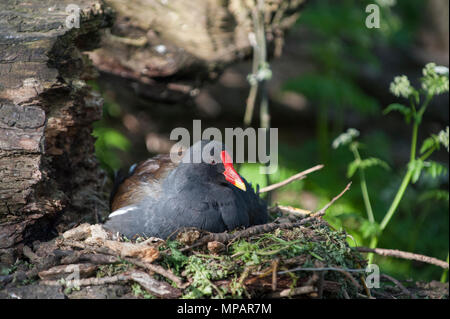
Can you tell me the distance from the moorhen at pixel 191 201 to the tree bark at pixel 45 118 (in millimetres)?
417

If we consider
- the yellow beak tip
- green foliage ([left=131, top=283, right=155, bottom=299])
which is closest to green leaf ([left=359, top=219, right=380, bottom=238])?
the yellow beak tip

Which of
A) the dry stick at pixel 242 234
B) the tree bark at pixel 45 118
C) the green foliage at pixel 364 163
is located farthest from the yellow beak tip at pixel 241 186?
the tree bark at pixel 45 118

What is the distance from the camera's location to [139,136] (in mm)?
7695

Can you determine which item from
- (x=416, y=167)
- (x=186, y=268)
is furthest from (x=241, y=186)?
(x=416, y=167)

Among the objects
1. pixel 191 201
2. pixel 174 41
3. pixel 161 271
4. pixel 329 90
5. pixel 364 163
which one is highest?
pixel 174 41

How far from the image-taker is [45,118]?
298 centimetres

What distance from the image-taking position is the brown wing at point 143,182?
11.3 ft

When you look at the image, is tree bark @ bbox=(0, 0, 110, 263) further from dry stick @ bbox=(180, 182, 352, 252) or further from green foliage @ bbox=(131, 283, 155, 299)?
dry stick @ bbox=(180, 182, 352, 252)

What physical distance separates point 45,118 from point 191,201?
114 cm

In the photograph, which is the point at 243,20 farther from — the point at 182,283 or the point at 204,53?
the point at 182,283

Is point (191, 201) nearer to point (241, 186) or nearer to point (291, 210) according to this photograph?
point (241, 186)

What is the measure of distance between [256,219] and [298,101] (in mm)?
5587

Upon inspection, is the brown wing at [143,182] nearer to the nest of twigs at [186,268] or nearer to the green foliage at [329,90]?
the nest of twigs at [186,268]
